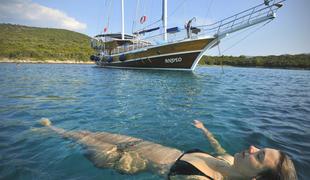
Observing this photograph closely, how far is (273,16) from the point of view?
16953 millimetres

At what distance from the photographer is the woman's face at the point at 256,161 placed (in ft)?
6.88

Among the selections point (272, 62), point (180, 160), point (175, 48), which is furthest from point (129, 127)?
point (272, 62)

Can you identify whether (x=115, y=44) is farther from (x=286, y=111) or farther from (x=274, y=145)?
(x=274, y=145)

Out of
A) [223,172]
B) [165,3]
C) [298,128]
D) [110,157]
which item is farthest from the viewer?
[165,3]

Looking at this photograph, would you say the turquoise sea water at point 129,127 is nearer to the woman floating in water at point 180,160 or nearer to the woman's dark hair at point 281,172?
the woman floating in water at point 180,160

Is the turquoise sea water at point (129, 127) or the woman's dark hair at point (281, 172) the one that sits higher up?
the woman's dark hair at point (281, 172)

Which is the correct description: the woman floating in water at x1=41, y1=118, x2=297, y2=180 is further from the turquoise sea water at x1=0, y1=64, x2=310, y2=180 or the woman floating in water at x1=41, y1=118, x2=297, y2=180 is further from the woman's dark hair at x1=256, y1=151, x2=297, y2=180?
the turquoise sea water at x1=0, y1=64, x2=310, y2=180

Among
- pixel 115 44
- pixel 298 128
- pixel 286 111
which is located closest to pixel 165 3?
pixel 115 44

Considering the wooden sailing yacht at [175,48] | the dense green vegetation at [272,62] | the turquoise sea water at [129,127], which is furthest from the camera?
the dense green vegetation at [272,62]

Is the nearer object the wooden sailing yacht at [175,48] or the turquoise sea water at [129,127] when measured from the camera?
the turquoise sea water at [129,127]

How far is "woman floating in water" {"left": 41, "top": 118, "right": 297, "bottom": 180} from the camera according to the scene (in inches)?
82.9

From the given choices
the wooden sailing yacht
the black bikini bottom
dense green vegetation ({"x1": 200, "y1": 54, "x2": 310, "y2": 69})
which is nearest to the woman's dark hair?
the black bikini bottom

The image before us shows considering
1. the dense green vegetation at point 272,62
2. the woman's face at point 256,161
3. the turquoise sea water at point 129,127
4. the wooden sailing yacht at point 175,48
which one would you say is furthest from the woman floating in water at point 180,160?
the dense green vegetation at point 272,62

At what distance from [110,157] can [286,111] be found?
21.8ft
